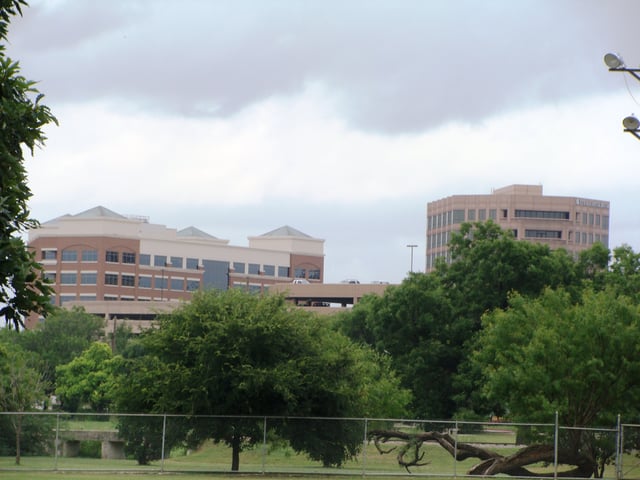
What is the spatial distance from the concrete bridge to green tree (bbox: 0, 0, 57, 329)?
29.5 metres

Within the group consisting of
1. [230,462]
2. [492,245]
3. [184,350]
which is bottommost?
[230,462]

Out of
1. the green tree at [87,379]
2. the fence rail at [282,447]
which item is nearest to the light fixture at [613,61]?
the fence rail at [282,447]

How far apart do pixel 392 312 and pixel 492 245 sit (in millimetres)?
7421

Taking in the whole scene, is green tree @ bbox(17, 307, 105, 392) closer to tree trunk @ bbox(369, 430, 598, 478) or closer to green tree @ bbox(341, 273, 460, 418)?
green tree @ bbox(341, 273, 460, 418)

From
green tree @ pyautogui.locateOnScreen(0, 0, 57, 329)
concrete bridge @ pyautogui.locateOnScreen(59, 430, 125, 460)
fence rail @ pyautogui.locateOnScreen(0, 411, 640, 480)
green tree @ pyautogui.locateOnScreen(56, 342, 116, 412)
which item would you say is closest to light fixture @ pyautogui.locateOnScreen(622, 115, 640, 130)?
fence rail @ pyautogui.locateOnScreen(0, 411, 640, 480)

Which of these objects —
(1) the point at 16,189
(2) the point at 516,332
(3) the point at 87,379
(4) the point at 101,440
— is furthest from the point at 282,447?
(3) the point at 87,379

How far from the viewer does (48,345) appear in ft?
466

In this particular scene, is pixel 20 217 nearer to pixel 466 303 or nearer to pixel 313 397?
pixel 313 397

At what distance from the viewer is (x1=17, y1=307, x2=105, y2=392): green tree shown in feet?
447

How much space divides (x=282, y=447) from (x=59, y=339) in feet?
341

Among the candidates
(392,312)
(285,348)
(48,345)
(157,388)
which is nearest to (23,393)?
(157,388)

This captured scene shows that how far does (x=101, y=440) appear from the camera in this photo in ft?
171

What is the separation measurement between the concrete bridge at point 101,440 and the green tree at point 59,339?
74594 mm

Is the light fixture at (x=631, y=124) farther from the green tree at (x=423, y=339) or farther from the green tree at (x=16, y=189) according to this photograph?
the green tree at (x=423, y=339)
